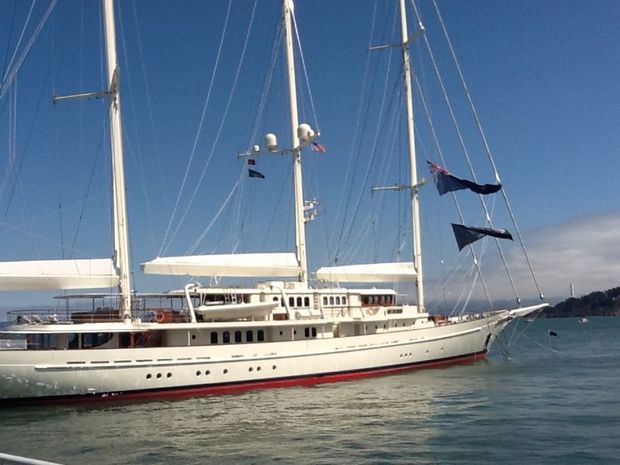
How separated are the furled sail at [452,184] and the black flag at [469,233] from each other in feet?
7.06

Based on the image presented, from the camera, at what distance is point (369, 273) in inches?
1491

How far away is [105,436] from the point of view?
19.6m

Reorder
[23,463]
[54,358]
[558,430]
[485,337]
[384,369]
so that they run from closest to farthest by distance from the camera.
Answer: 1. [23,463]
2. [558,430]
3. [54,358]
4. [384,369]
5. [485,337]

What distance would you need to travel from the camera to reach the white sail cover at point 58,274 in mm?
25953

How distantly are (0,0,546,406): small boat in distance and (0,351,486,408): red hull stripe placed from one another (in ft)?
0.17

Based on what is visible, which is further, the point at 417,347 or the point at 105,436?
the point at 417,347

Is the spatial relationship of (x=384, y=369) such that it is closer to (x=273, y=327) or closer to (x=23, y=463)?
(x=273, y=327)

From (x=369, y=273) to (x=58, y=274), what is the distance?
57.5 ft

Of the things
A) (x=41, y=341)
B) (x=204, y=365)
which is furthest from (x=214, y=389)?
(x=41, y=341)

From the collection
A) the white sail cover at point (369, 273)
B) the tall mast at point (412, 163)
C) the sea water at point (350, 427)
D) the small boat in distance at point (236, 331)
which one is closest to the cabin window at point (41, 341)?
the small boat in distance at point (236, 331)

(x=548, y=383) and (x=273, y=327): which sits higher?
(x=273, y=327)

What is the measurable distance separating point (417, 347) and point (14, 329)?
19799 millimetres

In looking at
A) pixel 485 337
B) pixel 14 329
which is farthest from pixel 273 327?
pixel 485 337

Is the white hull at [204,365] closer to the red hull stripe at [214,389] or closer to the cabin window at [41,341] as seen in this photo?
the red hull stripe at [214,389]
